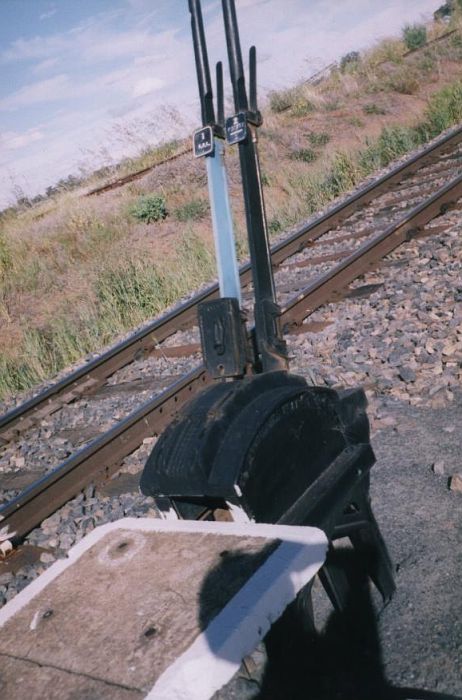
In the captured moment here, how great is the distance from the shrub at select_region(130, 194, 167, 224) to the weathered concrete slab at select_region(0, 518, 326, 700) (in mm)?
12891

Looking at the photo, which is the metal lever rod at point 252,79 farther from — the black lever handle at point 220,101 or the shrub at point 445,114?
the shrub at point 445,114

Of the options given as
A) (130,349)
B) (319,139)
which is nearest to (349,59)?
(319,139)

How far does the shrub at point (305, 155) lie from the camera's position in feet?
49.3

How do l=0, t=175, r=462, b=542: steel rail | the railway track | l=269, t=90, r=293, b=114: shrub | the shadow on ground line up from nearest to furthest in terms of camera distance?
the shadow on ground → l=0, t=175, r=462, b=542: steel rail → the railway track → l=269, t=90, r=293, b=114: shrub

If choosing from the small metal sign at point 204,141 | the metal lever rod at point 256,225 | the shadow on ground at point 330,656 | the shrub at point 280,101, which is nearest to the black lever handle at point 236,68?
the metal lever rod at point 256,225

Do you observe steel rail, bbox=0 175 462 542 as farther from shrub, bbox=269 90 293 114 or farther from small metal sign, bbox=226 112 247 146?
shrub, bbox=269 90 293 114

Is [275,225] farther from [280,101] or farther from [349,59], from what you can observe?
[349,59]

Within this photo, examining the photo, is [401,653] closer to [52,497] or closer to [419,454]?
[419,454]

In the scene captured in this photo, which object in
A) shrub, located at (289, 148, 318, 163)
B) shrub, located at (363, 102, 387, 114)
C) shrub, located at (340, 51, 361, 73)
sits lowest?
shrub, located at (289, 148, 318, 163)

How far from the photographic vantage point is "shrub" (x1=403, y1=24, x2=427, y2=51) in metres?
24.9

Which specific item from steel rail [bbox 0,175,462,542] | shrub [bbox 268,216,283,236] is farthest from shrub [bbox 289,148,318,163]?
steel rail [bbox 0,175,462,542]

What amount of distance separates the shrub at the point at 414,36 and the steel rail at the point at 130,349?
745 inches

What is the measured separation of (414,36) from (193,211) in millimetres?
17421

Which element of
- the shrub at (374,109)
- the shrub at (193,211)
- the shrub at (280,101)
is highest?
the shrub at (280,101)
